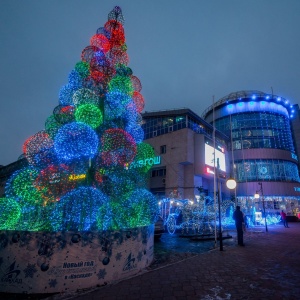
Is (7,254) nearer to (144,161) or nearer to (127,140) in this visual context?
(127,140)

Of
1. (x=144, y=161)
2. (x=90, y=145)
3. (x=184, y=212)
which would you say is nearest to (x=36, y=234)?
(x=90, y=145)

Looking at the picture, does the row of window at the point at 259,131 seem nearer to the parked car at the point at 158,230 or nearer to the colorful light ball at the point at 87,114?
the parked car at the point at 158,230

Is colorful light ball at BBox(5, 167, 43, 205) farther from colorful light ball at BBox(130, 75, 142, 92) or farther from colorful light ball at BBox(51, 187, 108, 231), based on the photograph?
colorful light ball at BBox(130, 75, 142, 92)

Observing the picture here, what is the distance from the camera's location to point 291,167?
45.1 meters

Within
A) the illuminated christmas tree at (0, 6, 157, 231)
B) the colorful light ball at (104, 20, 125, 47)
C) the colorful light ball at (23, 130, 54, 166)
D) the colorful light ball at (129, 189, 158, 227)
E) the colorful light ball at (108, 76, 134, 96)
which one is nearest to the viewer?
the illuminated christmas tree at (0, 6, 157, 231)

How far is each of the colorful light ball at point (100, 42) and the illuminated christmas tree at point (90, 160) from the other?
3 centimetres

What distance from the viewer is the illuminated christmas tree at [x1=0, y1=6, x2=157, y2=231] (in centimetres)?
585

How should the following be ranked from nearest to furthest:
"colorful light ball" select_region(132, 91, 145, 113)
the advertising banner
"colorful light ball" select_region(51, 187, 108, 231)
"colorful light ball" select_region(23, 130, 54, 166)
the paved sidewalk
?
1. the paved sidewalk
2. the advertising banner
3. "colorful light ball" select_region(51, 187, 108, 231)
4. "colorful light ball" select_region(23, 130, 54, 166)
5. "colorful light ball" select_region(132, 91, 145, 113)

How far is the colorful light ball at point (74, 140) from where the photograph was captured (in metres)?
5.86

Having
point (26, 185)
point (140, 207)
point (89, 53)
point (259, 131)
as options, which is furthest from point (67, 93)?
point (259, 131)

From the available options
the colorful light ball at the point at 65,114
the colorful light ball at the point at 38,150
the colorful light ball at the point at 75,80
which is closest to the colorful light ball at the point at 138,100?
the colorful light ball at the point at 75,80

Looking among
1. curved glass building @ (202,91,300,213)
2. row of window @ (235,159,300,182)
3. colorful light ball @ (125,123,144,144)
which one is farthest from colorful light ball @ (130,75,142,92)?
row of window @ (235,159,300,182)

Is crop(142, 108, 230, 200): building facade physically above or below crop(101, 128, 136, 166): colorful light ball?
above

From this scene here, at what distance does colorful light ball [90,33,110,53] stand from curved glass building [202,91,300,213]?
122 ft
